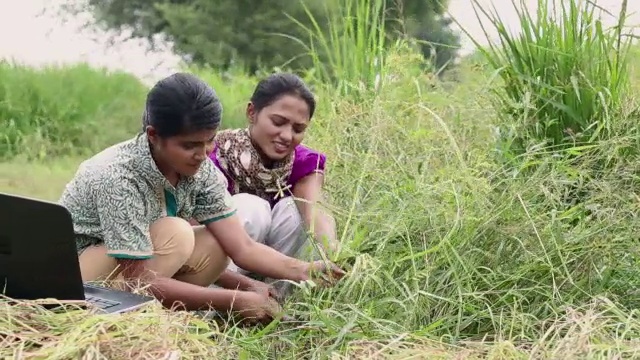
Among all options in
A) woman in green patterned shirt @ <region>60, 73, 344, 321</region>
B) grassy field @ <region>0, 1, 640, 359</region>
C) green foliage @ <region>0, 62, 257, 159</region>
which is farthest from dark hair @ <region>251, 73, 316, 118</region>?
Result: green foliage @ <region>0, 62, 257, 159</region>

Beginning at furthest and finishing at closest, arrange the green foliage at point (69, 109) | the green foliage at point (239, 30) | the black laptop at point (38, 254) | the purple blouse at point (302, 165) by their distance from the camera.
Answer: the green foliage at point (239, 30) → the green foliage at point (69, 109) → the purple blouse at point (302, 165) → the black laptop at point (38, 254)

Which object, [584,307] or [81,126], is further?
[81,126]

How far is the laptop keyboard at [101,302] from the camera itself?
1543 mm

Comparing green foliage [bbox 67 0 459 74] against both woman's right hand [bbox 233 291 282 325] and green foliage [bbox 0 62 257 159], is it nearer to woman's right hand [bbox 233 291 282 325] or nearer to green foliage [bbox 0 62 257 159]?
green foliage [bbox 0 62 257 159]

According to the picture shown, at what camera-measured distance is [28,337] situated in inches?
50.7

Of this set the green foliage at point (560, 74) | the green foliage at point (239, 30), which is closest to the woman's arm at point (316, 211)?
the green foliage at point (560, 74)

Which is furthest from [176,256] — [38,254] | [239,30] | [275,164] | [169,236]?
[239,30]

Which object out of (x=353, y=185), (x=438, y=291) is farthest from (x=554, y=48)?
(x=438, y=291)

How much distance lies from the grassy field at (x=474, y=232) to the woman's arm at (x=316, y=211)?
4 centimetres

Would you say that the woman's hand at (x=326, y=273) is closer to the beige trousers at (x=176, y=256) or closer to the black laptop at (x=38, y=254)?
the beige trousers at (x=176, y=256)

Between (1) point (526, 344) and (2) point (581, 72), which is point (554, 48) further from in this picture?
(1) point (526, 344)

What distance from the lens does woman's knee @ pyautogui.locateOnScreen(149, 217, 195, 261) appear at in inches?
85.2

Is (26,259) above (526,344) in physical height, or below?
above

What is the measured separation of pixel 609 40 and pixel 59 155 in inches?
133
